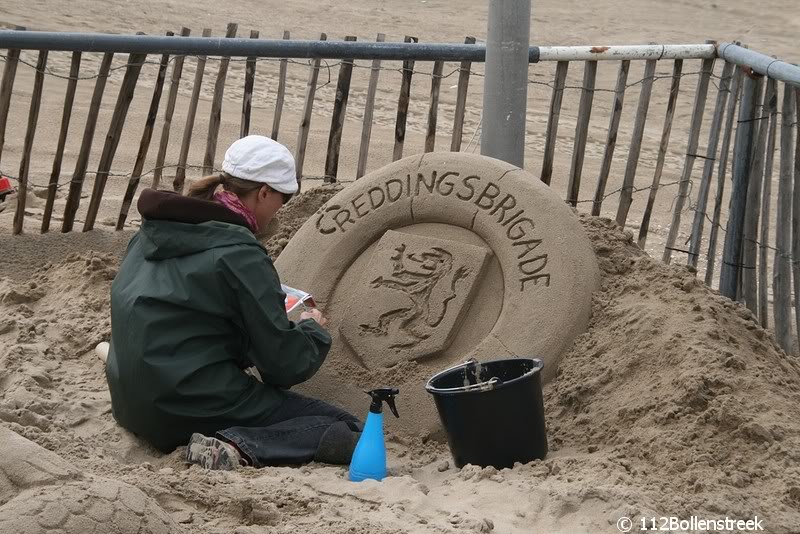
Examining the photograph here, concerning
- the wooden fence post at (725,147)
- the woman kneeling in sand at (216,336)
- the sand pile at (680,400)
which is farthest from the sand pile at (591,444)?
the wooden fence post at (725,147)

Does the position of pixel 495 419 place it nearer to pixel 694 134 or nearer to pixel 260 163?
pixel 260 163

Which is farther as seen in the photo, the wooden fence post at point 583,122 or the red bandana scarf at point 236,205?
the wooden fence post at point 583,122

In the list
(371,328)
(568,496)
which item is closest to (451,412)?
(568,496)

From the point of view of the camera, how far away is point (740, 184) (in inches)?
207

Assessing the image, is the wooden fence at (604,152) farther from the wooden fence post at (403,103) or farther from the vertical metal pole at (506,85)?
the vertical metal pole at (506,85)

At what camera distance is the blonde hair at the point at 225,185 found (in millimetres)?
3848

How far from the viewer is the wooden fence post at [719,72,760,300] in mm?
5211

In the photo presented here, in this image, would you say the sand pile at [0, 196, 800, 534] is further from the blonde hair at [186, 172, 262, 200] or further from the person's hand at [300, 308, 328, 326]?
the blonde hair at [186, 172, 262, 200]

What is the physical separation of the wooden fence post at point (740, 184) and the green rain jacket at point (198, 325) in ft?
7.73

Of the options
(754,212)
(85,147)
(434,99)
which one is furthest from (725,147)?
(85,147)

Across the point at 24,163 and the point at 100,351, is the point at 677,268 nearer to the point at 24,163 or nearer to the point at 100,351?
the point at 100,351

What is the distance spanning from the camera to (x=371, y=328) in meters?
4.41

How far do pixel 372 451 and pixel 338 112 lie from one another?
282cm

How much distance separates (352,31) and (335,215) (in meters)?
9.89
